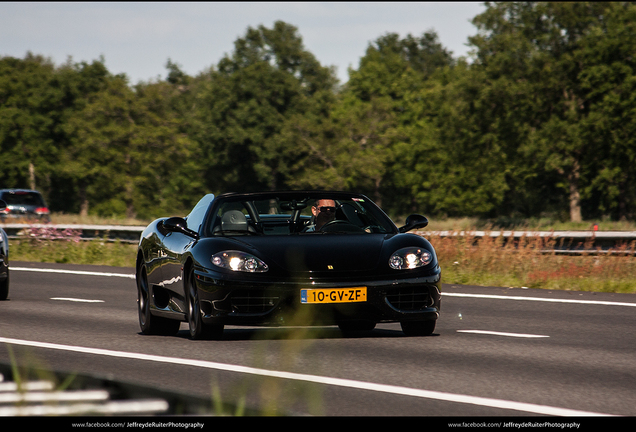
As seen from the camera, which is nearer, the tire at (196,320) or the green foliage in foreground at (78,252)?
the tire at (196,320)

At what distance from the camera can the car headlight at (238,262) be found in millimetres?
8688

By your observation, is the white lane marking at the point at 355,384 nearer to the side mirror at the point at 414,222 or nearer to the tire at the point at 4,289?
the side mirror at the point at 414,222

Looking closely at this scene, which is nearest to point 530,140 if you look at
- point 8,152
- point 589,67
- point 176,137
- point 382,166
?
point 589,67

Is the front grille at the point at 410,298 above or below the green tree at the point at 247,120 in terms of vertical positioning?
below

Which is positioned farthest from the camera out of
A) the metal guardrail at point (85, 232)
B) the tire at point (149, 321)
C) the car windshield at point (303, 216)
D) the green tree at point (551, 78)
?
the green tree at point (551, 78)

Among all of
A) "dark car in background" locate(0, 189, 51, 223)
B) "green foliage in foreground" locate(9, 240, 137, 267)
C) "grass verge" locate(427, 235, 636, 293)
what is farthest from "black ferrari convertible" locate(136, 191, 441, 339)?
"dark car in background" locate(0, 189, 51, 223)

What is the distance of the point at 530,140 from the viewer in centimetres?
5409

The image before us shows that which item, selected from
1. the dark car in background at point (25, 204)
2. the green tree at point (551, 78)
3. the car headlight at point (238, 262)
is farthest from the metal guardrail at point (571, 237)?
the green tree at point (551, 78)

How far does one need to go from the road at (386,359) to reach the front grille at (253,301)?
32 cm

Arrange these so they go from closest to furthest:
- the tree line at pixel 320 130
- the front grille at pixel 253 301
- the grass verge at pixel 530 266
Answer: the front grille at pixel 253 301, the grass verge at pixel 530 266, the tree line at pixel 320 130

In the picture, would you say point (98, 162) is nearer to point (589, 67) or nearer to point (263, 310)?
point (589, 67)

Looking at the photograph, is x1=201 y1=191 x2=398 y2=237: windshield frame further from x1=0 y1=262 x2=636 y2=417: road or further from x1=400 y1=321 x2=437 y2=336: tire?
x1=0 y1=262 x2=636 y2=417: road

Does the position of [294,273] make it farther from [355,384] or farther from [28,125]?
[28,125]

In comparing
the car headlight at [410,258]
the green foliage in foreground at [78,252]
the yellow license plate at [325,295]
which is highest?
the car headlight at [410,258]
